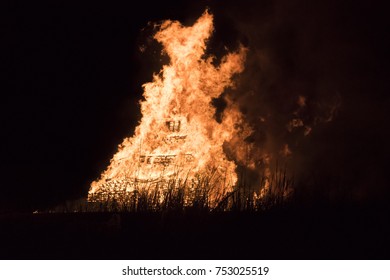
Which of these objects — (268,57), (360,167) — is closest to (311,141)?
(360,167)

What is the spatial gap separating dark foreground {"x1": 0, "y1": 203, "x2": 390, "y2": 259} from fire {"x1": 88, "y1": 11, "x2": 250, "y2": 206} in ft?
6.64

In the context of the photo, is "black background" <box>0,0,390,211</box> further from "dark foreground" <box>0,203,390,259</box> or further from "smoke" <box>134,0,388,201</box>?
"dark foreground" <box>0,203,390,259</box>

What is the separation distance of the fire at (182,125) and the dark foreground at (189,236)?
2022 mm

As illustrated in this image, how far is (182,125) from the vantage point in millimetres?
8961

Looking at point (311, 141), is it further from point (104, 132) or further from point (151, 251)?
point (151, 251)

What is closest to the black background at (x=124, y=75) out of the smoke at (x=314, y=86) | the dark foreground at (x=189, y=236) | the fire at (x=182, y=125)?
the smoke at (x=314, y=86)

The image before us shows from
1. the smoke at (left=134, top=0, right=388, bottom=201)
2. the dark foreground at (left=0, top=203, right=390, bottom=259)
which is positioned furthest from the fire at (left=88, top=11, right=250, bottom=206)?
the dark foreground at (left=0, top=203, right=390, bottom=259)

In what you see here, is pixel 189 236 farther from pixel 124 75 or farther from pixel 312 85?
pixel 124 75

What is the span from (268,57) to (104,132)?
4.65 meters

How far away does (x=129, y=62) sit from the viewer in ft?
42.0

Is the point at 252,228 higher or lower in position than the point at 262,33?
lower

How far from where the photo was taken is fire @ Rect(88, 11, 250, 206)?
8508 millimetres
